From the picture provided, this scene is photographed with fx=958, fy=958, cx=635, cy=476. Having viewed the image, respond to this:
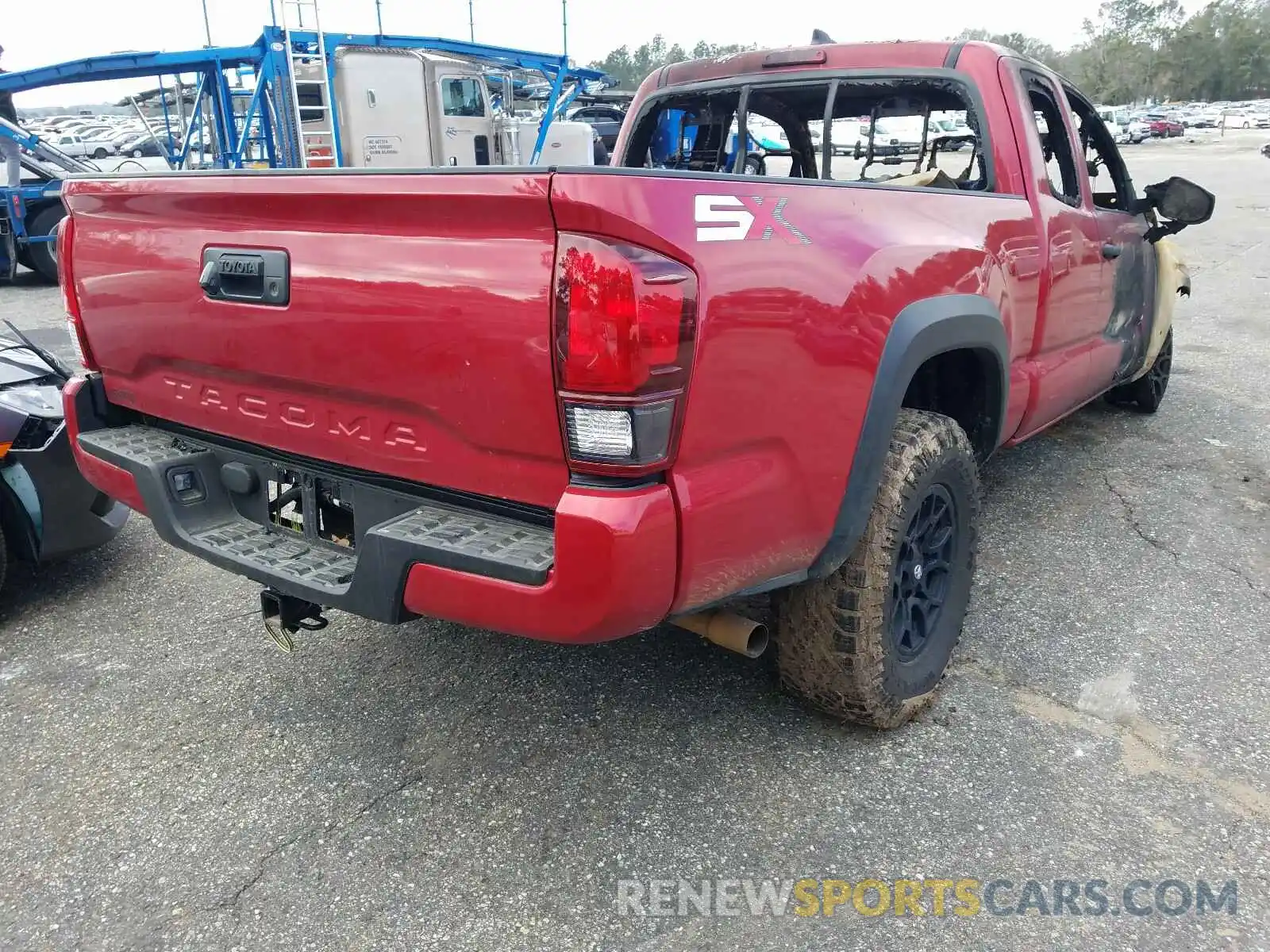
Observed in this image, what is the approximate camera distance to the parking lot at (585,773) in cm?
210

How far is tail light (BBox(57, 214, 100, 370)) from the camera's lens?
8.93ft

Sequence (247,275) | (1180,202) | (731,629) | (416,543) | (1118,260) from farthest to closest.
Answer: (1180,202), (1118,260), (731,629), (247,275), (416,543)

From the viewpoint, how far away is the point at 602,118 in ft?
73.4

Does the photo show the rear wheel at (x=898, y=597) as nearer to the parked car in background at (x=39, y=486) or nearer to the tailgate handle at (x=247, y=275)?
the tailgate handle at (x=247, y=275)

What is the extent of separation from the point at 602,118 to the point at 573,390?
72.6 feet

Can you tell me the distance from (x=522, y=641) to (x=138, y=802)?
1.24 m

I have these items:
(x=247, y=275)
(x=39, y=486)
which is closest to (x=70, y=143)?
(x=39, y=486)

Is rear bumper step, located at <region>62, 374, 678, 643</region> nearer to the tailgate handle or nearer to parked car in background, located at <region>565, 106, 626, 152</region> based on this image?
the tailgate handle

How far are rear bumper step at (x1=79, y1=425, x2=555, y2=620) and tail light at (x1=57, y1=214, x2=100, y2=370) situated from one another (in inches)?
9.1

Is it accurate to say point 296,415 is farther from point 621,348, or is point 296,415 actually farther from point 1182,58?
point 1182,58

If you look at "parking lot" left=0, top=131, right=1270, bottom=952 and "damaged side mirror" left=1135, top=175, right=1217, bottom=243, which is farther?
"damaged side mirror" left=1135, top=175, right=1217, bottom=243

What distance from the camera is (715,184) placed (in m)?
1.92

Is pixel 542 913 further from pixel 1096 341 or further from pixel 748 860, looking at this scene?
pixel 1096 341

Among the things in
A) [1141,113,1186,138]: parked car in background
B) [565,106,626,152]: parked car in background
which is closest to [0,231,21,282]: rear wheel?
[565,106,626,152]: parked car in background
